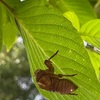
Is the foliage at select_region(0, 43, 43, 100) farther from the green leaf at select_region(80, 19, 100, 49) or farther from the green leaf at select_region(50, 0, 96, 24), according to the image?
the green leaf at select_region(80, 19, 100, 49)

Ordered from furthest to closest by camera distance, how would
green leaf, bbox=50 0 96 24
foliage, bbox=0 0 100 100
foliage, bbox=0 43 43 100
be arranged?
foliage, bbox=0 43 43 100, green leaf, bbox=50 0 96 24, foliage, bbox=0 0 100 100

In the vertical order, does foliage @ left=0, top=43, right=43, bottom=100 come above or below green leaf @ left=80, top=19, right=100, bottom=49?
below

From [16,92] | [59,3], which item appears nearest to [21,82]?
[16,92]

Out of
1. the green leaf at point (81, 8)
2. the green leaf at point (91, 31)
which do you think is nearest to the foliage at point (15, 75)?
the green leaf at point (81, 8)

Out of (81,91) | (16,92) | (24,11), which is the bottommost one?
(16,92)

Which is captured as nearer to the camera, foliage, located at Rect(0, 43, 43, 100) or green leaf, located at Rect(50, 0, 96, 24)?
green leaf, located at Rect(50, 0, 96, 24)

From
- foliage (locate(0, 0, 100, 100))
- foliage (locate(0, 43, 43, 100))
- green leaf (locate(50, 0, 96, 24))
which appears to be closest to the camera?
foliage (locate(0, 0, 100, 100))

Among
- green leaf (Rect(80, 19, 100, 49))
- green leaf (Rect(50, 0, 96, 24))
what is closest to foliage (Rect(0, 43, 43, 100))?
green leaf (Rect(50, 0, 96, 24))

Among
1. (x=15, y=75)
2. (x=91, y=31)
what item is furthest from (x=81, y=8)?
(x=15, y=75)

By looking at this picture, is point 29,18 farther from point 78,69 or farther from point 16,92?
point 16,92

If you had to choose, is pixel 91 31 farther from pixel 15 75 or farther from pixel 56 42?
pixel 15 75

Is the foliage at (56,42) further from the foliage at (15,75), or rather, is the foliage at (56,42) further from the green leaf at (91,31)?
the foliage at (15,75)
